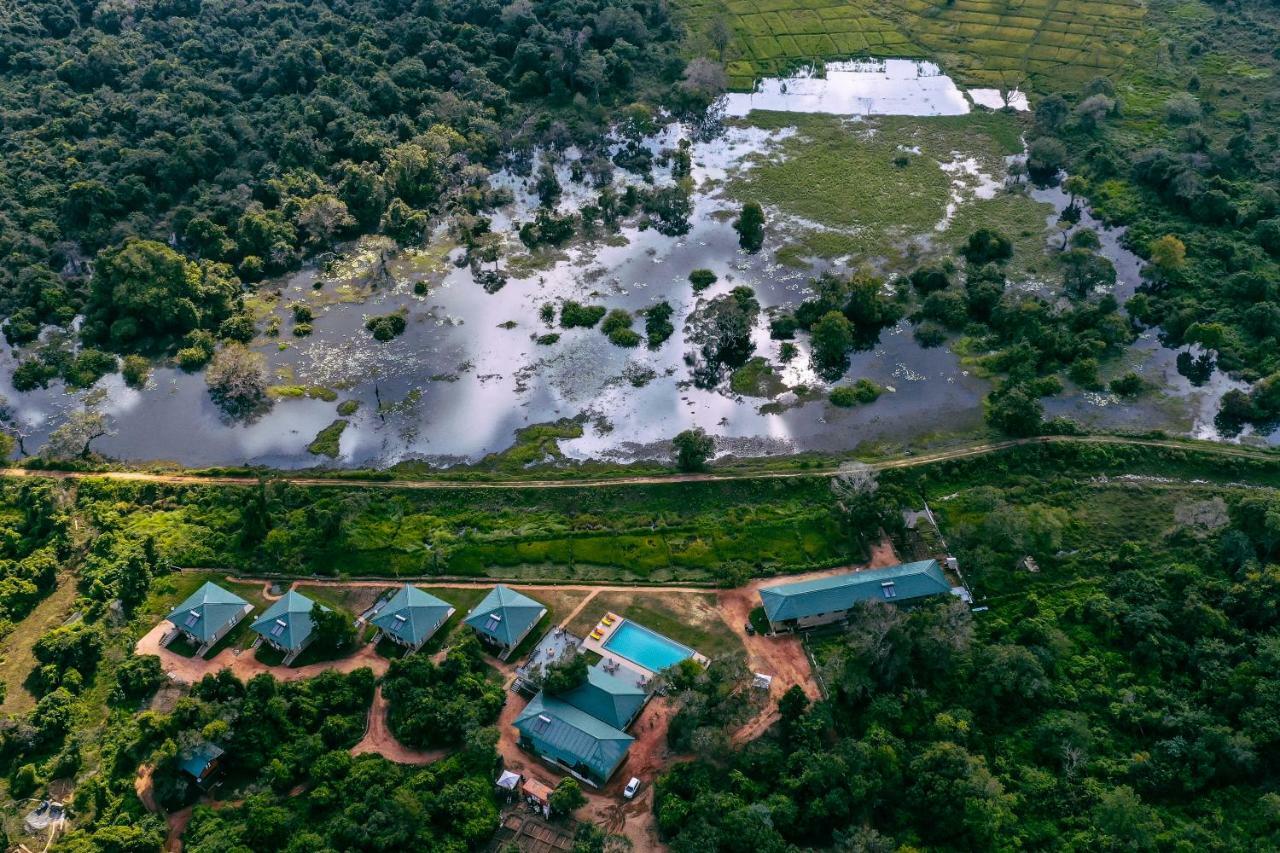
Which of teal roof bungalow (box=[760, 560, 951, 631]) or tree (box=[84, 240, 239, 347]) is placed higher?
tree (box=[84, 240, 239, 347])

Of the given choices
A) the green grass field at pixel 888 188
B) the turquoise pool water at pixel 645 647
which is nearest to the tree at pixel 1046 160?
the green grass field at pixel 888 188

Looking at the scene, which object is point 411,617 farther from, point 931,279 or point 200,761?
point 931,279

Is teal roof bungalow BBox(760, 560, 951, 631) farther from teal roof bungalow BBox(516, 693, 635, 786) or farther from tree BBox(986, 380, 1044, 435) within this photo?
tree BBox(986, 380, 1044, 435)

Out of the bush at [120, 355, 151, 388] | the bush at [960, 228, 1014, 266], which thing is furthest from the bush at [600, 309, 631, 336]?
the bush at [120, 355, 151, 388]

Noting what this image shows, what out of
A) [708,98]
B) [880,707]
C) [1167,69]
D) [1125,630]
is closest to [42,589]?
[880,707]

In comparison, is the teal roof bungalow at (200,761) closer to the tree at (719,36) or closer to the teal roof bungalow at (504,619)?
the teal roof bungalow at (504,619)

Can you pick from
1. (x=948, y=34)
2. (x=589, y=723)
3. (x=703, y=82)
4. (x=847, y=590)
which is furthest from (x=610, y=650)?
(x=948, y=34)

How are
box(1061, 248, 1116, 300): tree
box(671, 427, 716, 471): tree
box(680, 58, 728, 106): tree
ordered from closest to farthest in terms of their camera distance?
1. box(671, 427, 716, 471): tree
2. box(1061, 248, 1116, 300): tree
3. box(680, 58, 728, 106): tree
